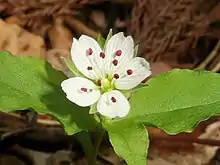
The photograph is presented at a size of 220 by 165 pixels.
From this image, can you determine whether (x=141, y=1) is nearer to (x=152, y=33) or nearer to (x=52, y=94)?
(x=152, y=33)

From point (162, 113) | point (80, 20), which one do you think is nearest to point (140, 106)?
point (162, 113)

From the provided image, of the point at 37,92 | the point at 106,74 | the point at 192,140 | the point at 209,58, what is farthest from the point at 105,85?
the point at 209,58

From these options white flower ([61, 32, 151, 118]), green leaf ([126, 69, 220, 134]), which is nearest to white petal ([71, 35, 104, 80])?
white flower ([61, 32, 151, 118])

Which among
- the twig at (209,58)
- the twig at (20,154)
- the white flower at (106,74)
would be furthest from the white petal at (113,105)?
the twig at (209,58)

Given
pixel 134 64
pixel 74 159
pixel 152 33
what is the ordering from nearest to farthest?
1. pixel 134 64
2. pixel 74 159
3. pixel 152 33

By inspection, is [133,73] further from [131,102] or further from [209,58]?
[209,58]

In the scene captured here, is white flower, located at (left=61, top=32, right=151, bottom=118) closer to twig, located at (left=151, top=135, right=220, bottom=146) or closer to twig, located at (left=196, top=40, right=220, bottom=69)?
twig, located at (left=151, top=135, right=220, bottom=146)
